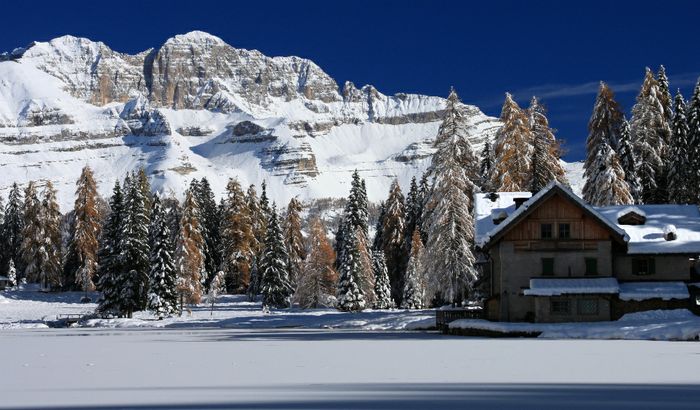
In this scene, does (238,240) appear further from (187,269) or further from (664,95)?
(664,95)

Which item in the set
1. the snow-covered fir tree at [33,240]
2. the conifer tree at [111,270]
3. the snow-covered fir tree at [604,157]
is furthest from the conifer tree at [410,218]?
the snow-covered fir tree at [33,240]

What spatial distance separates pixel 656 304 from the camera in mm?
45719

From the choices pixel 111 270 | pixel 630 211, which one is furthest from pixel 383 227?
pixel 630 211

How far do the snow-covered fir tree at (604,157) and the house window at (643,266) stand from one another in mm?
13800

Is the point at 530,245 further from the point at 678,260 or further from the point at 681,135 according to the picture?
the point at 681,135

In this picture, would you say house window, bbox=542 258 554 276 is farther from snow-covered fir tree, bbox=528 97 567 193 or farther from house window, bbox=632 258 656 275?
snow-covered fir tree, bbox=528 97 567 193

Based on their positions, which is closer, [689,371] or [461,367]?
[689,371]

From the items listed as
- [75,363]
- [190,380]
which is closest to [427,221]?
[75,363]

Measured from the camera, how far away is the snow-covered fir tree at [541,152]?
2425 inches

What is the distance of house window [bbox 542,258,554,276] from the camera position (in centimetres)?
4772

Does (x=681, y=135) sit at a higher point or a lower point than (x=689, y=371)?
higher

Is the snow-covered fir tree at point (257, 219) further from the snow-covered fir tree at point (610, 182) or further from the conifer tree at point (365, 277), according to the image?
the snow-covered fir tree at point (610, 182)

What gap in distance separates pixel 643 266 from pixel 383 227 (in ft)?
165

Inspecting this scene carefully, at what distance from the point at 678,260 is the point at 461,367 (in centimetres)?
2901
